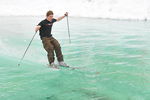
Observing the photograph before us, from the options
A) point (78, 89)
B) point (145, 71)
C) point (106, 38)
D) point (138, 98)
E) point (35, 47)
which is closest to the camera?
point (138, 98)

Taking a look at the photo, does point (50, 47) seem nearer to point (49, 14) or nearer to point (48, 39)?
point (48, 39)

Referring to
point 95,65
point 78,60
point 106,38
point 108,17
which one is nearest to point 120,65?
point 95,65

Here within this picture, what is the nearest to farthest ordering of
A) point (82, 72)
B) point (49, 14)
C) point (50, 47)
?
point (82, 72) → point (49, 14) → point (50, 47)

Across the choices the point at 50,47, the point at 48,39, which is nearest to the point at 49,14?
the point at 48,39

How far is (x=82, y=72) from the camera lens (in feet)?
37.8

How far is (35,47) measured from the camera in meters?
16.8

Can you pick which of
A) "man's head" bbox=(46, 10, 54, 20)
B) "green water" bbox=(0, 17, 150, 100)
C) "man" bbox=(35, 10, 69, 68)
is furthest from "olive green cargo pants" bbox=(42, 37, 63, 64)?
"man's head" bbox=(46, 10, 54, 20)

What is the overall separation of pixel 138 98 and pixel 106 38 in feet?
36.1

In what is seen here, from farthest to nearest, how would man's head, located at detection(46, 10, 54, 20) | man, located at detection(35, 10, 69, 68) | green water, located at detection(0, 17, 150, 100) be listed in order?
man, located at detection(35, 10, 69, 68) → man's head, located at detection(46, 10, 54, 20) → green water, located at detection(0, 17, 150, 100)

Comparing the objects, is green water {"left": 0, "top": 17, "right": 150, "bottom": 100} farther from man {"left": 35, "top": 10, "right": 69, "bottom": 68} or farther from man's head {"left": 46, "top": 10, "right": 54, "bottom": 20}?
man's head {"left": 46, "top": 10, "right": 54, "bottom": 20}

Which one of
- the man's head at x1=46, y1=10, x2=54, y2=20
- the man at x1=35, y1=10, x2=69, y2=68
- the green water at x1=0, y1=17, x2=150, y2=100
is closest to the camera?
the green water at x1=0, y1=17, x2=150, y2=100

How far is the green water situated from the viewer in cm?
906

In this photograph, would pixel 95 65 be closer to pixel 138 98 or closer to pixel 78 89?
pixel 78 89

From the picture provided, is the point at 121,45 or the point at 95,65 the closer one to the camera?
the point at 95,65
